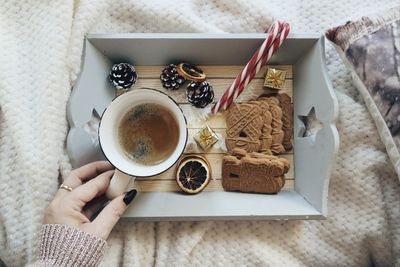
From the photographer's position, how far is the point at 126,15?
3.43ft

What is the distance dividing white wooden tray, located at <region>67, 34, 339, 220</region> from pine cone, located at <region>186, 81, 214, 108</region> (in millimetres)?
31

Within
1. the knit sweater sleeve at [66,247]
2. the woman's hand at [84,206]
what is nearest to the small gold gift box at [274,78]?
the woman's hand at [84,206]

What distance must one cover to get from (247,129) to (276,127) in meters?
0.07

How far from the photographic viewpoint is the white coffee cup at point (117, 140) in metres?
0.87

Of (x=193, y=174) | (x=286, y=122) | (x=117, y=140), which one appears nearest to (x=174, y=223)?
(x=193, y=174)

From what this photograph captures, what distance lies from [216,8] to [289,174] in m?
0.41

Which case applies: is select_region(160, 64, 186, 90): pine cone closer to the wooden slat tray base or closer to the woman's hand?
the wooden slat tray base

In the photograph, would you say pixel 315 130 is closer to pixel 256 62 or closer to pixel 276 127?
pixel 276 127

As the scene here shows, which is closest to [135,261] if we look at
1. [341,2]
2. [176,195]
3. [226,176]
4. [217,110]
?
[176,195]

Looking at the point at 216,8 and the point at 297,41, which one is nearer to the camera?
the point at 297,41

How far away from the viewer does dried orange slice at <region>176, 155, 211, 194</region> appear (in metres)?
0.99

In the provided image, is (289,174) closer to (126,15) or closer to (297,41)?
(297,41)

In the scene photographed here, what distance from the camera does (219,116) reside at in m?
1.06

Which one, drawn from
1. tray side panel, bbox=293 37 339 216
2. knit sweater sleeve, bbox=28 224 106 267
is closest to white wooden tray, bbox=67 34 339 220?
tray side panel, bbox=293 37 339 216
